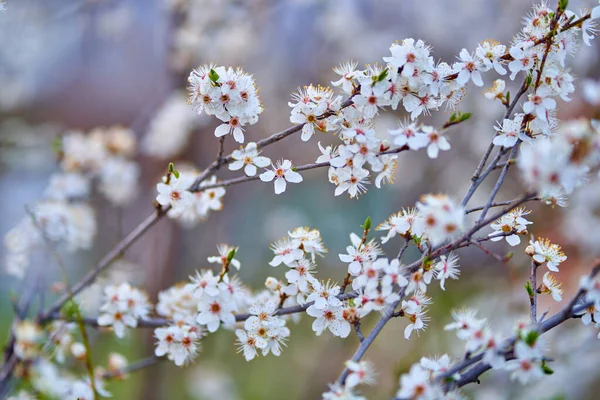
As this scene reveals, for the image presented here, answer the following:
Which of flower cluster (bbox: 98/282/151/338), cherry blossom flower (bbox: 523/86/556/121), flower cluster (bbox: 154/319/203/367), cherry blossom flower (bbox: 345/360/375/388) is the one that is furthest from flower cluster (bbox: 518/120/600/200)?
flower cluster (bbox: 98/282/151/338)

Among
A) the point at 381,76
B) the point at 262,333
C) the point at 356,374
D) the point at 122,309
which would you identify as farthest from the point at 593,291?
the point at 122,309

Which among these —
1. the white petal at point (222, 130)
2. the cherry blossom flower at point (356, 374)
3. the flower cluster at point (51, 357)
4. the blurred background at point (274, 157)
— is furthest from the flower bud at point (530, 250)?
the flower cluster at point (51, 357)

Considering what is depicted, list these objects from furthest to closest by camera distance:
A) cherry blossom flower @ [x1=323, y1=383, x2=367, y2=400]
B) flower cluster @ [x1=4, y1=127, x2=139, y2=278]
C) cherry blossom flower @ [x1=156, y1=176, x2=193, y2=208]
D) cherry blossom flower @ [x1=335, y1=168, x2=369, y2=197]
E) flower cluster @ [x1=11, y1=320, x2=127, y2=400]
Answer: flower cluster @ [x1=4, y1=127, x2=139, y2=278], cherry blossom flower @ [x1=156, y1=176, x2=193, y2=208], cherry blossom flower @ [x1=335, y1=168, x2=369, y2=197], cherry blossom flower @ [x1=323, y1=383, x2=367, y2=400], flower cluster @ [x1=11, y1=320, x2=127, y2=400]

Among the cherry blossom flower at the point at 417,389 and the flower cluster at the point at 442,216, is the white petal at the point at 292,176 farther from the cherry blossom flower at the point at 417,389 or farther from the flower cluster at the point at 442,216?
the cherry blossom flower at the point at 417,389

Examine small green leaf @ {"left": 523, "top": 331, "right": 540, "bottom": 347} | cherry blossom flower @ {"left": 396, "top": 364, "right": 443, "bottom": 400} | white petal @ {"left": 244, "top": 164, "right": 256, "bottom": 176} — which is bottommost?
cherry blossom flower @ {"left": 396, "top": 364, "right": 443, "bottom": 400}

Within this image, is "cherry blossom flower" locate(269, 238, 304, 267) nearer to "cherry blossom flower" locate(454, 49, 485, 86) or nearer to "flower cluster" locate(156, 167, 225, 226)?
"flower cluster" locate(156, 167, 225, 226)

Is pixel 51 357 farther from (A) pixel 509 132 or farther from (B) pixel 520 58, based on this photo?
(B) pixel 520 58
